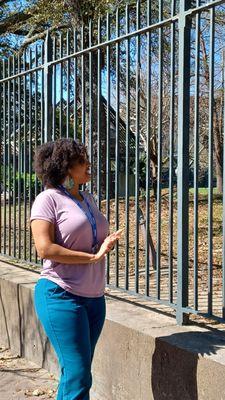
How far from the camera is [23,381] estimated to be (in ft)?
14.8

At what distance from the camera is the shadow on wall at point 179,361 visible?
3135 mm

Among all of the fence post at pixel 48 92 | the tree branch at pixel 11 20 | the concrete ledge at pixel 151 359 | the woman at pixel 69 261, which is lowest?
the concrete ledge at pixel 151 359

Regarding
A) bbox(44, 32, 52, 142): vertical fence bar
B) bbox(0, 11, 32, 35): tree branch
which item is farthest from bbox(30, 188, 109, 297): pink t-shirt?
bbox(0, 11, 32, 35): tree branch

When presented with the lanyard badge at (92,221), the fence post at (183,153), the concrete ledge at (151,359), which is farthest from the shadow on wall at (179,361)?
the lanyard badge at (92,221)

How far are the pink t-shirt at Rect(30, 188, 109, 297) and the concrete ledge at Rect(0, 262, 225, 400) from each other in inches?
25.0

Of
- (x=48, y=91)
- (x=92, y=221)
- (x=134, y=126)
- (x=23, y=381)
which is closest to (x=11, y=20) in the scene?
(x=48, y=91)

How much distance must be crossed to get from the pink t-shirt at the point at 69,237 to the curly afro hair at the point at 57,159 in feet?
0.25

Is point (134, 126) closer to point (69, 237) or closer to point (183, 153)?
point (183, 153)

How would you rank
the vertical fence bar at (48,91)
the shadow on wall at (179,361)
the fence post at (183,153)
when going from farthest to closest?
the vertical fence bar at (48,91)
the fence post at (183,153)
the shadow on wall at (179,361)

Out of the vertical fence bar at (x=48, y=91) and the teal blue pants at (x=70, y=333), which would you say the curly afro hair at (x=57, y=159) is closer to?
the teal blue pants at (x=70, y=333)

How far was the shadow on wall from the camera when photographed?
313cm

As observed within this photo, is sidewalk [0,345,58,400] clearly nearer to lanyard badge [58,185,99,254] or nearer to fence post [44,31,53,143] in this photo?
lanyard badge [58,185,99,254]

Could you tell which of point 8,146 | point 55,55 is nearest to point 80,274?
point 55,55

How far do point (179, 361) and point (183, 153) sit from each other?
128 cm
